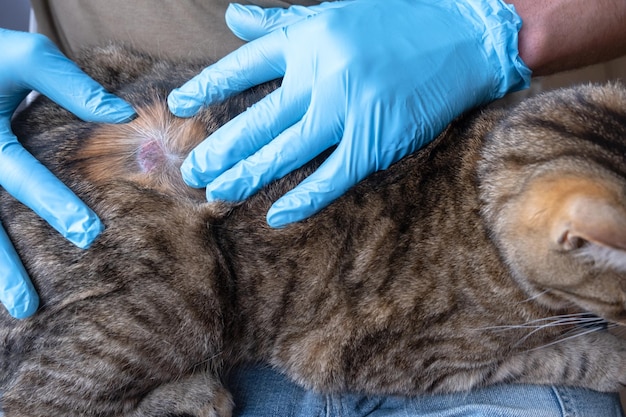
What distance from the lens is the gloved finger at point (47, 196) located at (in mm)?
1094

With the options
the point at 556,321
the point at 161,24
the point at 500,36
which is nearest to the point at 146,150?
the point at 161,24

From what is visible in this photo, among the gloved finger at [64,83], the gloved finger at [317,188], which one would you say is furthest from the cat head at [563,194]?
the gloved finger at [64,83]

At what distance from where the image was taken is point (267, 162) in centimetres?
118

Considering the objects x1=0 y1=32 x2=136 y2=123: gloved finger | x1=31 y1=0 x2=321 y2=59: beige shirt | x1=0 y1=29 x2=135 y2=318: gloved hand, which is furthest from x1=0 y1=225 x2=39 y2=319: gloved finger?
x1=31 y1=0 x2=321 y2=59: beige shirt

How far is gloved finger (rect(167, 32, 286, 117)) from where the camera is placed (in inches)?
47.3

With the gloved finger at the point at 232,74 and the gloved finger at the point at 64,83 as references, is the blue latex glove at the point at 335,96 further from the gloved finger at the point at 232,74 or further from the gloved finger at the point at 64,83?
the gloved finger at the point at 64,83

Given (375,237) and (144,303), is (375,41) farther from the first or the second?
(144,303)

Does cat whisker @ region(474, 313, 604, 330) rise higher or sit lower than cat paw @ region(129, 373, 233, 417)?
lower

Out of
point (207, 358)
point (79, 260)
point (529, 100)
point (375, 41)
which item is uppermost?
point (375, 41)

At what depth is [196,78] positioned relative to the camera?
1.22 metres

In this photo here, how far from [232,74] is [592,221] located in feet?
2.39

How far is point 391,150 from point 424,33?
0.82ft

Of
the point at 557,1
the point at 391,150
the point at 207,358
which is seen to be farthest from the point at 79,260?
the point at 557,1

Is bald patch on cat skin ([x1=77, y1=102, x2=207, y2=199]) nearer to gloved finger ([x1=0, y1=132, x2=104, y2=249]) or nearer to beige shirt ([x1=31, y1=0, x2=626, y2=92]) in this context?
gloved finger ([x1=0, y1=132, x2=104, y2=249])
